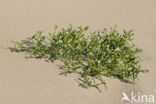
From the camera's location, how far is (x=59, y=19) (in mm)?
4219

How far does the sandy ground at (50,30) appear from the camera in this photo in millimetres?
2045

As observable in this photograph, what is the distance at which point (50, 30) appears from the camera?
3.61 meters

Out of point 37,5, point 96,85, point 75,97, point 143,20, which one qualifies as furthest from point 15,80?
point 143,20

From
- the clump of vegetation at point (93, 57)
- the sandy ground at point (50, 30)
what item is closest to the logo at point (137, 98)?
the sandy ground at point (50, 30)

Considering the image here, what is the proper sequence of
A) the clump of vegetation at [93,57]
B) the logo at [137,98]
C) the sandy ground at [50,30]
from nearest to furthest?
the sandy ground at [50,30] < the logo at [137,98] < the clump of vegetation at [93,57]

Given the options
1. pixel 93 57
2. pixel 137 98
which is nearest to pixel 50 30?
pixel 93 57

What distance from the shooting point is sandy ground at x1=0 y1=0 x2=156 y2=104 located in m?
2.04

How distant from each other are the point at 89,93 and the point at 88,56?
0.52 meters

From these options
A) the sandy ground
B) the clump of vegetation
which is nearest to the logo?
the sandy ground

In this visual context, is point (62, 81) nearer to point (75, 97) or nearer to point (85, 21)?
point (75, 97)

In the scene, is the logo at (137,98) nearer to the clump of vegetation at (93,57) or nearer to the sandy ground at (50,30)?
the sandy ground at (50,30)

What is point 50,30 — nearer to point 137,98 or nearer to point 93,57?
point 93,57

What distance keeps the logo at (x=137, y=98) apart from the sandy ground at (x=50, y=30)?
4cm

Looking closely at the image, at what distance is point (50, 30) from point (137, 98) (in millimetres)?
1807
